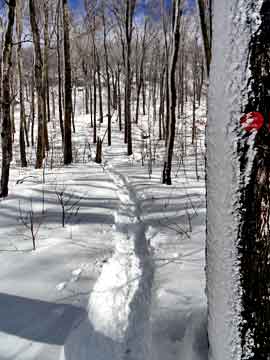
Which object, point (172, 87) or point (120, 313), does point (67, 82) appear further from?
point (120, 313)

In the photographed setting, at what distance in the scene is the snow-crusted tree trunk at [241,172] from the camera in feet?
3.69

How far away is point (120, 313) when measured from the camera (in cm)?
217

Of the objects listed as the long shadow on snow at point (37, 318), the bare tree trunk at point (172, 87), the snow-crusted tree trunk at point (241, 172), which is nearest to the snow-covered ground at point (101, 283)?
the long shadow on snow at point (37, 318)

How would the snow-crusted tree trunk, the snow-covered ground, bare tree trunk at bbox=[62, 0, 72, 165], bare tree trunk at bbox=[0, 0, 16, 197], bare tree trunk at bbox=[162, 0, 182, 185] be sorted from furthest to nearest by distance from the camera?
1. bare tree trunk at bbox=[62, 0, 72, 165]
2. bare tree trunk at bbox=[162, 0, 182, 185]
3. bare tree trunk at bbox=[0, 0, 16, 197]
4. the snow-covered ground
5. the snow-crusted tree trunk

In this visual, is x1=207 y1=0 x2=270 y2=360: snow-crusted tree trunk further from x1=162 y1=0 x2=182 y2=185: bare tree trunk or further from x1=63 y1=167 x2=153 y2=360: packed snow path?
x1=162 y1=0 x2=182 y2=185: bare tree trunk

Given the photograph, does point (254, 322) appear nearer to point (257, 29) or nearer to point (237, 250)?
point (237, 250)

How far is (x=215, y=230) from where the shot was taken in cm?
131

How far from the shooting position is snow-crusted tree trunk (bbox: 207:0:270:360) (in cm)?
112

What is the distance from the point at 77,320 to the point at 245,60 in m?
1.82

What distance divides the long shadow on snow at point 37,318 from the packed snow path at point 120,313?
0.27ft

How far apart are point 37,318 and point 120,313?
57 cm

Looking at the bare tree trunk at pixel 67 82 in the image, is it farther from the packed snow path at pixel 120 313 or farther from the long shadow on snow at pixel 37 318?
the long shadow on snow at pixel 37 318

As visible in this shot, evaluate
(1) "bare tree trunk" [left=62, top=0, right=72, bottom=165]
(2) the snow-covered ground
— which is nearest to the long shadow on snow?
(2) the snow-covered ground

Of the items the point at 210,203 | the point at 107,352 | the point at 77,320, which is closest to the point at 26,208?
the point at 77,320
